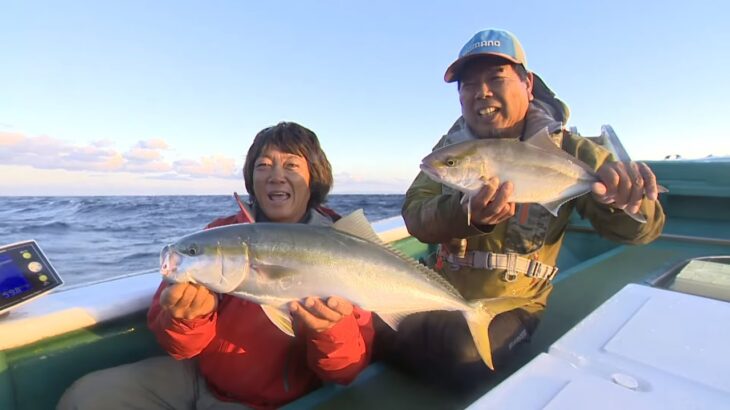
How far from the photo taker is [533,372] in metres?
1.29

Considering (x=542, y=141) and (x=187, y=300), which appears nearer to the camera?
(x=187, y=300)

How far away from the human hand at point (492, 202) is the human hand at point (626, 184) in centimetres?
46

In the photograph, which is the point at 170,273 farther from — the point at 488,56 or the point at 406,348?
the point at 488,56

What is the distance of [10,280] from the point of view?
2057 millimetres

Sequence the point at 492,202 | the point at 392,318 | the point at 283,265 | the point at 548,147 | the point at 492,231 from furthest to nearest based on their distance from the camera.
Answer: the point at 492,231
the point at 548,147
the point at 492,202
the point at 392,318
the point at 283,265

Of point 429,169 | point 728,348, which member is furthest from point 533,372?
point 429,169

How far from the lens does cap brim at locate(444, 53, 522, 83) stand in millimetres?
2459

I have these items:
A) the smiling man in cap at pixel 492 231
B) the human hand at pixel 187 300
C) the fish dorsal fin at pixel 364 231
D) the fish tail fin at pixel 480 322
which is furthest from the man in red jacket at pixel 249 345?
the fish tail fin at pixel 480 322

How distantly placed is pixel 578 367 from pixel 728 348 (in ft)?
1.75

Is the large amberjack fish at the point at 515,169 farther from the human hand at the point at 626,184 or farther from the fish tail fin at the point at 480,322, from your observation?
the fish tail fin at the point at 480,322

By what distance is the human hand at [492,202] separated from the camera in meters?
2.08

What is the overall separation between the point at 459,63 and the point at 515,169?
0.82 metres

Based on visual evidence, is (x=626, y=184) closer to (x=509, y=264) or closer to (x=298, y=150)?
(x=509, y=264)

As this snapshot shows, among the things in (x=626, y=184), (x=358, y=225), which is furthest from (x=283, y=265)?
(x=626, y=184)
